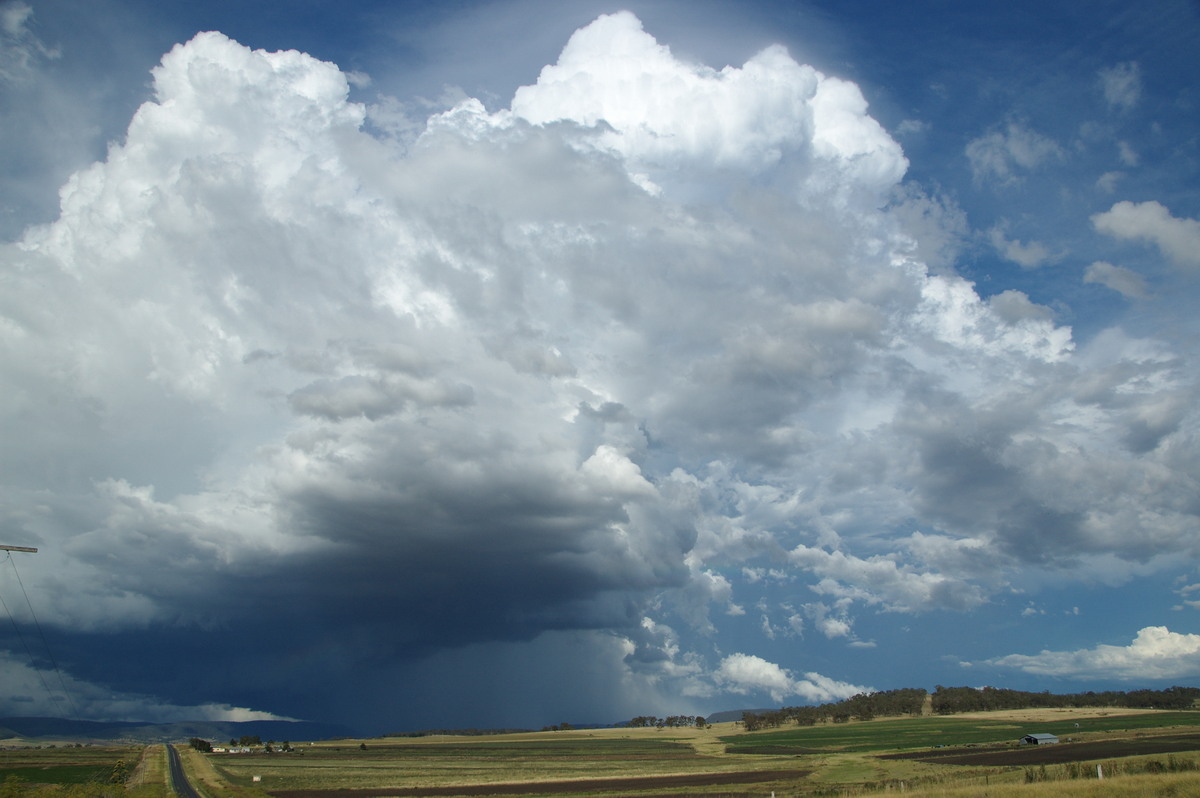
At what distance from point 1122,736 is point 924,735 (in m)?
48.8

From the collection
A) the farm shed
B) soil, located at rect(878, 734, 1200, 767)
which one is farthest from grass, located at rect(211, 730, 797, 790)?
the farm shed

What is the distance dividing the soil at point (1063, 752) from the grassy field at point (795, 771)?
895mm

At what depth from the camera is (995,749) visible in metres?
114

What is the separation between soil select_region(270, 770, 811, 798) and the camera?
79.5 metres

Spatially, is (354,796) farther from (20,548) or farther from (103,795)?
(20,548)

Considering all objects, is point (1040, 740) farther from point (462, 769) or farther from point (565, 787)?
point (462, 769)

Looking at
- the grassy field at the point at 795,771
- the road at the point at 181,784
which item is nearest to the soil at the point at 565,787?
the grassy field at the point at 795,771

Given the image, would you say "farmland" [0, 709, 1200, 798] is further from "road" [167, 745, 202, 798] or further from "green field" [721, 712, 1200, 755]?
"road" [167, 745, 202, 798]

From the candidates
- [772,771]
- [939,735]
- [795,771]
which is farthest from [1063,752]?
[939,735]

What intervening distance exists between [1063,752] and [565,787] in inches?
2511

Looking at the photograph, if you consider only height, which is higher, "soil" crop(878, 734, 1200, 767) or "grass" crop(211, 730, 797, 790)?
"soil" crop(878, 734, 1200, 767)

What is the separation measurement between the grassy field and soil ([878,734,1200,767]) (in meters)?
0.90

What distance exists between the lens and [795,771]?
97.4m

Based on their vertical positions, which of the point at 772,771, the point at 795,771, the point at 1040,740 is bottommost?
the point at 772,771
